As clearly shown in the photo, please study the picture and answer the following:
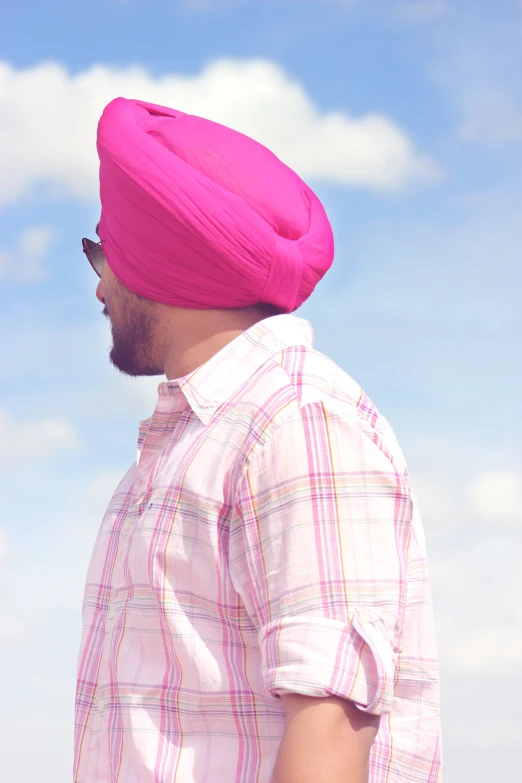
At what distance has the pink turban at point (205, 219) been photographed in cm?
276

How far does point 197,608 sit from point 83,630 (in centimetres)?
75

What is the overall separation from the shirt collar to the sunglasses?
2.18 feet

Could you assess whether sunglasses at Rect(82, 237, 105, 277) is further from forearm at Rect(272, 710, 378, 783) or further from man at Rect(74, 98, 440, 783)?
forearm at Rect(272, 710, 378, 783)

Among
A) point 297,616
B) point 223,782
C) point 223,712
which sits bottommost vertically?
point 223,782

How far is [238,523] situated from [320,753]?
57cm

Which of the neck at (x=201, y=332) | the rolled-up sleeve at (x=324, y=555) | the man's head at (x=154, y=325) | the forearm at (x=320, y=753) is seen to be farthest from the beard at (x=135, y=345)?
the forearm at (x=320, y=753)

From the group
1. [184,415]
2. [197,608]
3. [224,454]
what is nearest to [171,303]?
[184,415]

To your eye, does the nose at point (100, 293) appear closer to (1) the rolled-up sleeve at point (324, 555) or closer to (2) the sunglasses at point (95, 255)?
(2) the sunglasses at point (95, 255)

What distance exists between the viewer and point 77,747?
9.07 feet

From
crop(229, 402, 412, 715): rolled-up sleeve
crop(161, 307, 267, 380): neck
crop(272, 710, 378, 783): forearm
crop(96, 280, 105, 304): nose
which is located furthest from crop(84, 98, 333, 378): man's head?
crop(272, 710, 378, 783): forearm

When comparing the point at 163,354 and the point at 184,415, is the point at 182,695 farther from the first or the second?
the point at 163,354

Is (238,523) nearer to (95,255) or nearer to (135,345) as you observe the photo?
(135,345)

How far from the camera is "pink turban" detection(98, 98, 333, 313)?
2.76 metres

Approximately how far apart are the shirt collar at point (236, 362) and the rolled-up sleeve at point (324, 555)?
386 mm
